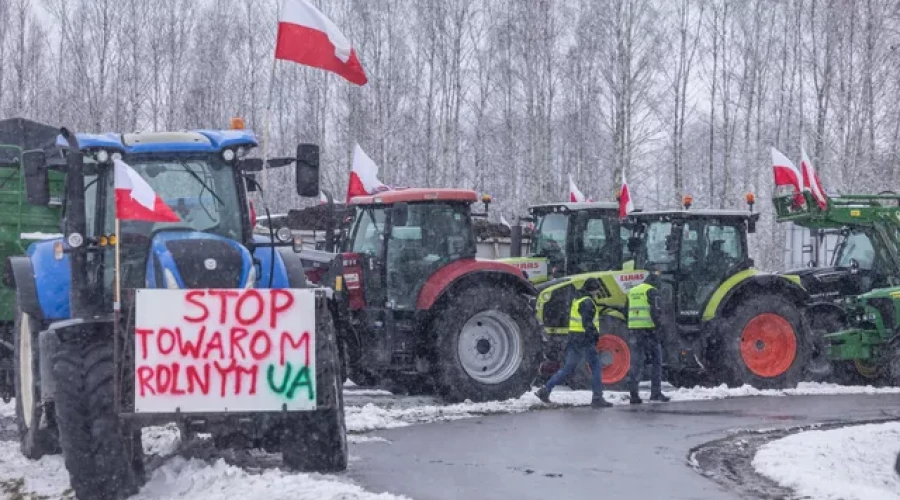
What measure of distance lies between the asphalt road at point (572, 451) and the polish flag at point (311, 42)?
3456mm

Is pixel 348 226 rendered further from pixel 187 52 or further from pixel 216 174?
pixel 187 52

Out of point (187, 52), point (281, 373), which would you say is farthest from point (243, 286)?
point (187, 52)

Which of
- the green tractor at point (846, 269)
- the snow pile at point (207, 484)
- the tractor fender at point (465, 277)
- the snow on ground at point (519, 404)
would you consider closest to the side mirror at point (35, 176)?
the snow pile at point (207, 484)

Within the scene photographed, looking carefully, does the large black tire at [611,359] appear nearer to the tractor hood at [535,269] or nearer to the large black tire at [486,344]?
the tractor hood at [535,269]

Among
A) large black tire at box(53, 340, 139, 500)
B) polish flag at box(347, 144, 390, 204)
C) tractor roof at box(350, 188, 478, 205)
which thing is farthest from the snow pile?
polish flag at box(347, 144, 390, 204)

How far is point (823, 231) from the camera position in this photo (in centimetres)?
2184

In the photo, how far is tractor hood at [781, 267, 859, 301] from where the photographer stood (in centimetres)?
1964

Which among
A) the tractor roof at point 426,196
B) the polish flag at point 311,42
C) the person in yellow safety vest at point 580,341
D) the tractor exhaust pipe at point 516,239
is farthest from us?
the tractor exhaust pipe at point 516,239

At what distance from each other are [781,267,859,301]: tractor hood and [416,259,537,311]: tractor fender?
20.5ft

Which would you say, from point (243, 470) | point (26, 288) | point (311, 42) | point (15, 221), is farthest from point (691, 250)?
point (26, 288)

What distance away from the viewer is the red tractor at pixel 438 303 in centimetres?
1475

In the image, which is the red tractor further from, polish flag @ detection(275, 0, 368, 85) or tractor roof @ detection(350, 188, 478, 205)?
polish flag @ detection(275, 0, 368, 85)

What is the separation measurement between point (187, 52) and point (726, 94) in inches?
677

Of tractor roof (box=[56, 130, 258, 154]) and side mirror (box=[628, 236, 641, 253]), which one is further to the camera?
side mirror (box=[628, 236, 641, 253])
